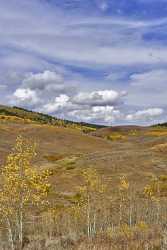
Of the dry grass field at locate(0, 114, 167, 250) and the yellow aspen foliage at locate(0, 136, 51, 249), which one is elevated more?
the yellow aspen foliage at locate(0, 136, 51, 249)

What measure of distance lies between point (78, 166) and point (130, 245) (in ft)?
205

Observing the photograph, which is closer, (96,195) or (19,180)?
(19,180)

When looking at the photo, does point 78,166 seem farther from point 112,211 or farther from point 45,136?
point 45,136

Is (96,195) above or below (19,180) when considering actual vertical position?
below

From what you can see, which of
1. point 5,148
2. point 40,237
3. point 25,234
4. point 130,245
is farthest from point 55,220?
point 5,148

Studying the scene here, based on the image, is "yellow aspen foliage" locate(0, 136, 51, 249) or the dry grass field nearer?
"yellow aspen foliage" locate(0, 136, 51, 249)

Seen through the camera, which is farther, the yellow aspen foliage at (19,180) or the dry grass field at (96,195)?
the dry grass field at (96,195)

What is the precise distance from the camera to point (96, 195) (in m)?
56.0

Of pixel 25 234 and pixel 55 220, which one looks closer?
pixel 25 234

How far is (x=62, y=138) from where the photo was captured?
142625mm

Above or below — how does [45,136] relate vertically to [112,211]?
above

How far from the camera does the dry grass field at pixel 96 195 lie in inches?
1286

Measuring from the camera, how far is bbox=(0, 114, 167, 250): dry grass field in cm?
3266

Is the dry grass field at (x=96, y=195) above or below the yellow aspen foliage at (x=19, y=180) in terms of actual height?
below
